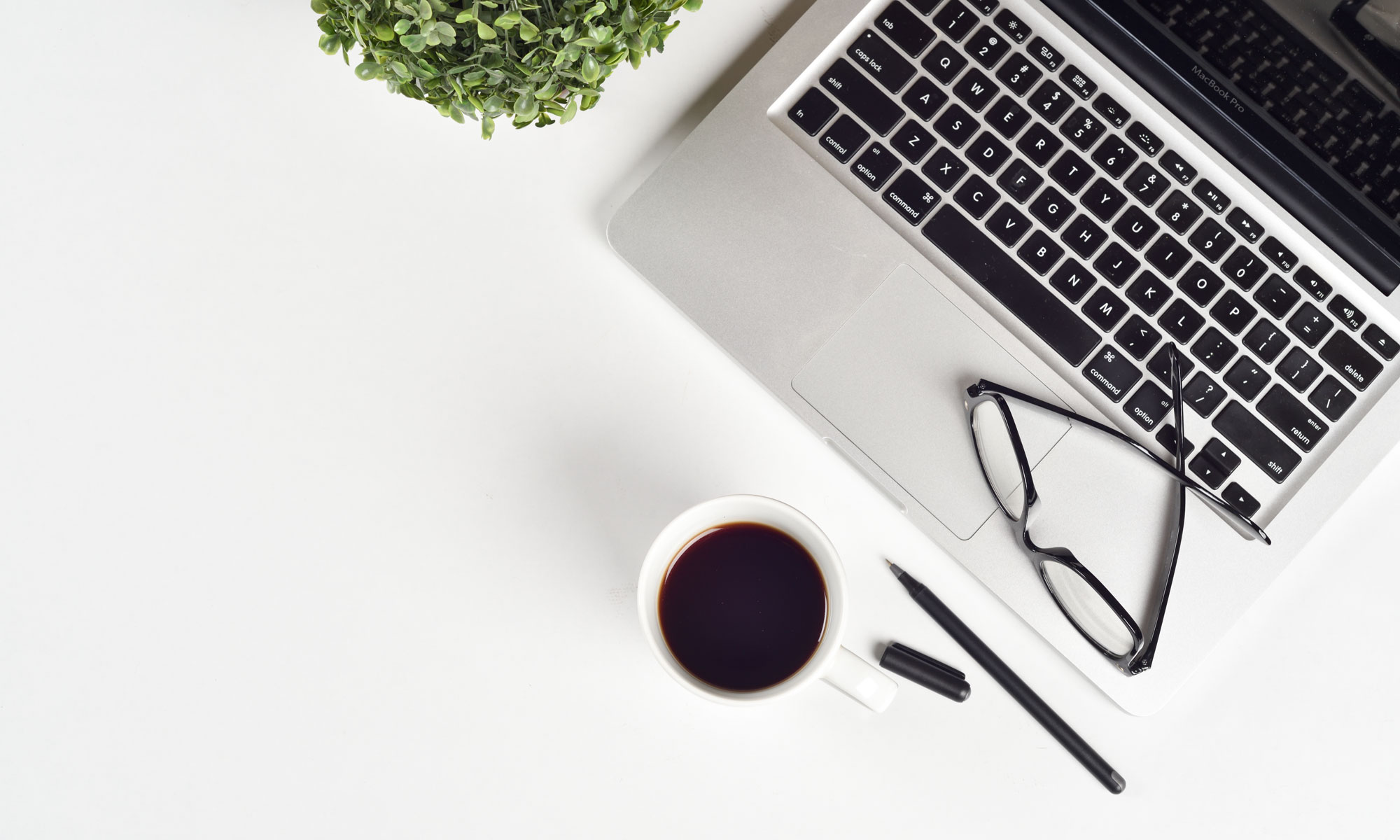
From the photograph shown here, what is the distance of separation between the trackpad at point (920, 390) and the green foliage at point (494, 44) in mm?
238

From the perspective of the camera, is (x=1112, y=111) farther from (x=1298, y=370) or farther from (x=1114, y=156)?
(x=1298, y=370)

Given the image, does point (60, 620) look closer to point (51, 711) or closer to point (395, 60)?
point (51, 711)

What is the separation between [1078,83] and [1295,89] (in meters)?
0.13

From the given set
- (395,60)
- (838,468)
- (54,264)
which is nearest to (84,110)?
(54,264)

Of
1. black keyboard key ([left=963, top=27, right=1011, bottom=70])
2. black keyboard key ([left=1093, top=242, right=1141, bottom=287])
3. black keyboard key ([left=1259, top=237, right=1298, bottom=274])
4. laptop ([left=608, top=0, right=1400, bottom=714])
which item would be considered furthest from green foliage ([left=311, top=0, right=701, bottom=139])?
black keyboard key ([left=1259, top=237, right=1298, bottom=274])

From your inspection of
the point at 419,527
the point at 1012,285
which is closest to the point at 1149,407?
the point at 1012,285

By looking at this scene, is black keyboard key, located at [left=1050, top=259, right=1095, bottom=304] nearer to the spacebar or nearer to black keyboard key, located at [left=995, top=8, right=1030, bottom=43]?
the spacebar

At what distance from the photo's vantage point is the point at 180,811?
0.66 meters

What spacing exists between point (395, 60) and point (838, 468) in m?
0.39

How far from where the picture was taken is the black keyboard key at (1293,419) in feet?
2.03

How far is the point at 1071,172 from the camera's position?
2.08ft

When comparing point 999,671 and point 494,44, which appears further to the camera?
point 999,671

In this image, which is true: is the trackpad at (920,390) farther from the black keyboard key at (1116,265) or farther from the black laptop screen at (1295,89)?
the black laptop screen at (1295,89)

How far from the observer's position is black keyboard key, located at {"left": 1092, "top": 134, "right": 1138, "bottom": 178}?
635mm
